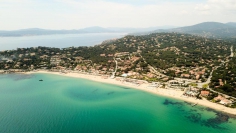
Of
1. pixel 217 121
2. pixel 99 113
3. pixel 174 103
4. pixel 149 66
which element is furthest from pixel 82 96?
pixel 149 66

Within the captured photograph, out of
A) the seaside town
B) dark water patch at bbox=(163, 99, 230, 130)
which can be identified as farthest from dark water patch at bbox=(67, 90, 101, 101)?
dark water patch at bbox=(163, 99, 230, 130)

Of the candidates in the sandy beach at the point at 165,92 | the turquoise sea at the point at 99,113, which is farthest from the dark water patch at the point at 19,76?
the sandy beach at the point at 165,92

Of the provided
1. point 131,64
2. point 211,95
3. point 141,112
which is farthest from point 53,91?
point 211,95

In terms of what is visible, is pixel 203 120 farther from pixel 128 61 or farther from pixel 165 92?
pixel 128 61

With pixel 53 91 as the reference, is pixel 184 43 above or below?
above

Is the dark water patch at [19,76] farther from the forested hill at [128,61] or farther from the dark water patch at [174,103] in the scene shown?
the dark water patch at [174,103]

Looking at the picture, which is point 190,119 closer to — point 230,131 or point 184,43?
point 230,131
